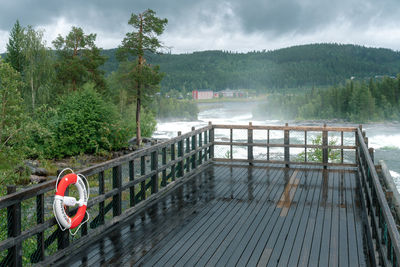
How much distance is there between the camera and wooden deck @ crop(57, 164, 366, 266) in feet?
15.6

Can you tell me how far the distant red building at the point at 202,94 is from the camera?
104 metres

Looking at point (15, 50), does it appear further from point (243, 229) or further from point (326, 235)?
point (326, 235)

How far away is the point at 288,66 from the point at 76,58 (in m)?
94.3

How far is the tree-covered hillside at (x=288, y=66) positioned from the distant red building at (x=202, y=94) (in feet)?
5.21

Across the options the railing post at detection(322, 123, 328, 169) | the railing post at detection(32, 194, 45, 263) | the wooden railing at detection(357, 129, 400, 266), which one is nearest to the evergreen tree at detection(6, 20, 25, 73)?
the railing post at detection(322, 123, 328, 169)

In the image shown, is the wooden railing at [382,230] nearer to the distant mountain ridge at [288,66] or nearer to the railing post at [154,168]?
the railing post at [154,168]

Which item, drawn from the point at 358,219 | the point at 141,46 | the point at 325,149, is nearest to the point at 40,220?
the point at 358,219

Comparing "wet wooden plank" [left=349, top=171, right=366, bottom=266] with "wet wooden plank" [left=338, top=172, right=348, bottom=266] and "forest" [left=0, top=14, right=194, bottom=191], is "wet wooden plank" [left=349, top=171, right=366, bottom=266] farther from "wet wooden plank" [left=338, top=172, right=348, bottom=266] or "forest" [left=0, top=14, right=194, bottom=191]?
"forest" [left=0, top=14, right=194, bottom=191]

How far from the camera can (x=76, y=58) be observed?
113 feet

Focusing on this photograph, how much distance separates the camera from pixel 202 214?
6488mm

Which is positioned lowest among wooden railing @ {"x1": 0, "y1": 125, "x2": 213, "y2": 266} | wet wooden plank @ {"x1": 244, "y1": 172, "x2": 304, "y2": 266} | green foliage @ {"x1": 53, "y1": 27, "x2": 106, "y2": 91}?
wet wooden plank @ {"x1": 244, "y1": 172, "x2": 304, "y2": 266}

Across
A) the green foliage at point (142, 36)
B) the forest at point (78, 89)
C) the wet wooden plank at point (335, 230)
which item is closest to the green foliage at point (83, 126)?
the forest at point (78, 89)

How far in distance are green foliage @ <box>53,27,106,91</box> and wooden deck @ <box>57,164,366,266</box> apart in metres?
28.0

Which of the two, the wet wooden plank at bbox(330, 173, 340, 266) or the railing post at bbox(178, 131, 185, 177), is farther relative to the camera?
the railing post at bbox(178, 131, 185, 177)
